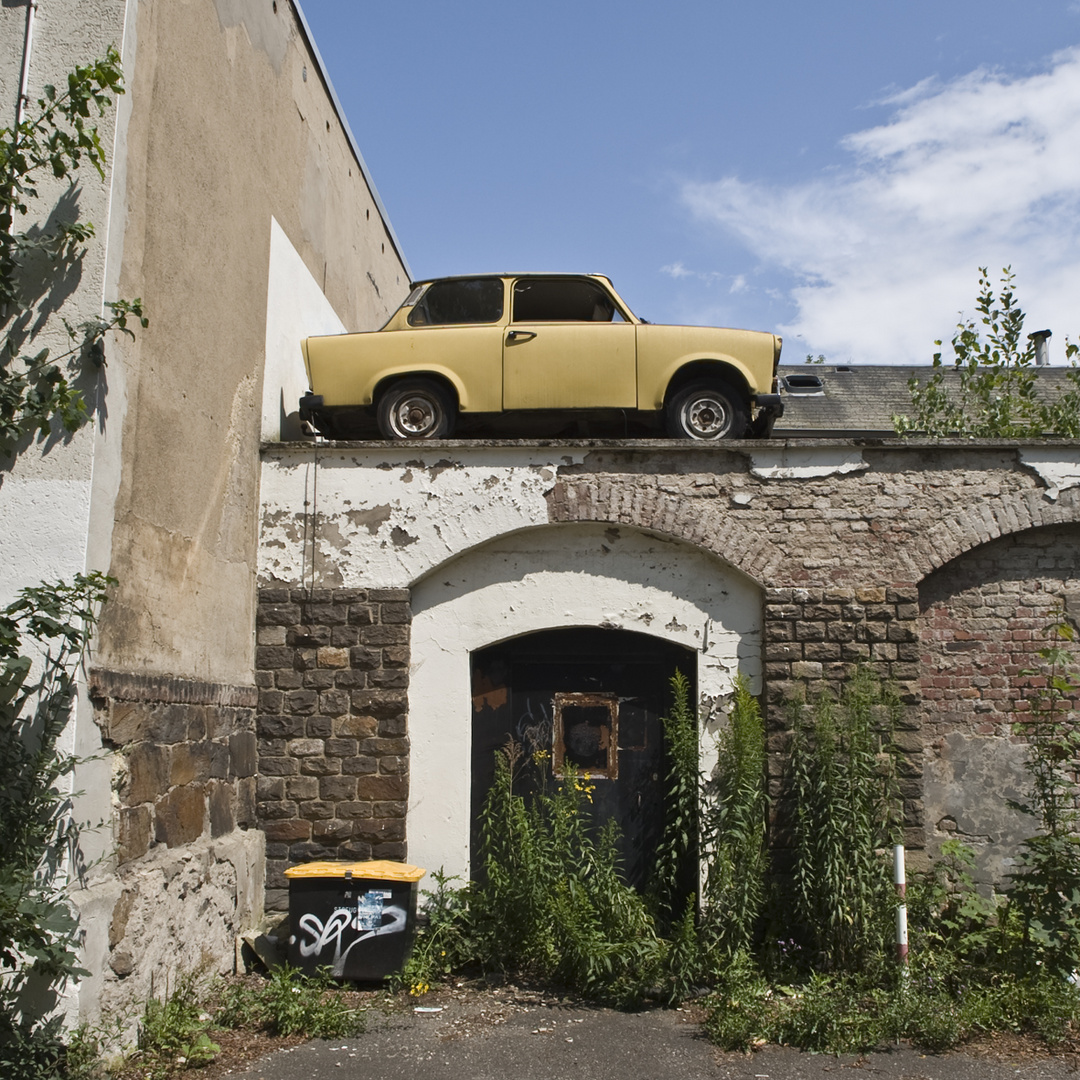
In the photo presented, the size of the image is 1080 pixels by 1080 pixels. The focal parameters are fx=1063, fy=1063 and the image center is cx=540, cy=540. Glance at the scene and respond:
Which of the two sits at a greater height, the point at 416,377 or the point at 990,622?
the point at 416,377

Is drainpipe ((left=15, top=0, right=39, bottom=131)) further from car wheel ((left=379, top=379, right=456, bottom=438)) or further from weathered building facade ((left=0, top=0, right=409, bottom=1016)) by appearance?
car wheel ((left=379, top=379, right=456, bottom=438))

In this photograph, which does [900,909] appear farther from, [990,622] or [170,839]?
[170,839]

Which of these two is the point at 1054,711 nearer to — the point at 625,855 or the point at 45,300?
the point at 625,855

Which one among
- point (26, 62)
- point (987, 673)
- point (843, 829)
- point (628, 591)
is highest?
point (26, 62)

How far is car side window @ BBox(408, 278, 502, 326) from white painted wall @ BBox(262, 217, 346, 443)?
1021 millimetres

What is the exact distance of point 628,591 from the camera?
7703 millimetres

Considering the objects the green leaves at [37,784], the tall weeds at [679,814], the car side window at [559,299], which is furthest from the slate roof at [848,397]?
the green leaves at [37,784]

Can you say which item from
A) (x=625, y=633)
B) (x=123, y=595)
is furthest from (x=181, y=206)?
(x=625, y=633)

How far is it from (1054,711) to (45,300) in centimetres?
663

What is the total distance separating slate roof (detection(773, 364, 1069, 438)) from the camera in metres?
18.1

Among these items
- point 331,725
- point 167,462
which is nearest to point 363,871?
point 331,725

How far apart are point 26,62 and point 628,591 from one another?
16.0ft

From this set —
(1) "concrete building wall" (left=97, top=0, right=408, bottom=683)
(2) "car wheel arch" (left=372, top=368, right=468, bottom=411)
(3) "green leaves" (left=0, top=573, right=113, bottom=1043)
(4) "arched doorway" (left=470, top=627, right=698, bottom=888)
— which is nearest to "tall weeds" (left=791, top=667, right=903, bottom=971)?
(4) "arched doorway" (left=470, top=627, right=698, bottom=888)

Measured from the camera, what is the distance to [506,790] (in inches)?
279
